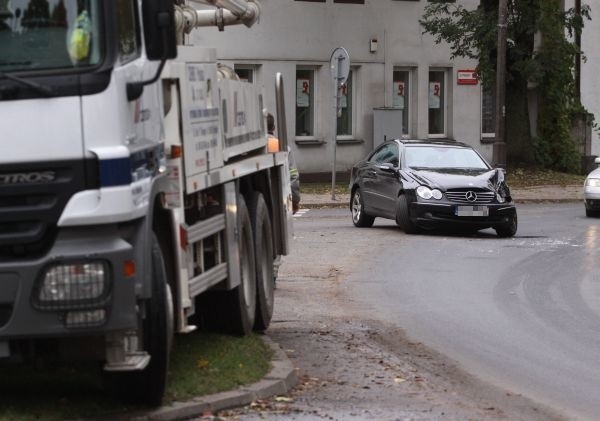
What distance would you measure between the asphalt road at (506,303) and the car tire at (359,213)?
191cm

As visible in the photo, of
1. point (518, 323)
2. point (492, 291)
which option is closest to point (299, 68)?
point (492, 291)

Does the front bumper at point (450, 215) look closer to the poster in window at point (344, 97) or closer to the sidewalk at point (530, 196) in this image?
the sidewalk at point (530, 196)

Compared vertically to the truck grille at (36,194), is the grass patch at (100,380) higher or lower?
lower

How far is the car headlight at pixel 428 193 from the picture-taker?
23359 millimetres

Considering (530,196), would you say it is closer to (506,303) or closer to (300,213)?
(300,213)

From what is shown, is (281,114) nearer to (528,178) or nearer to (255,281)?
(255,281)

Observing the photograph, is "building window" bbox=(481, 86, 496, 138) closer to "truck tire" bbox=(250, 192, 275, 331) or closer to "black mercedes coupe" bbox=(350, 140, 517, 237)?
"black mercedes coupe" bbox=(350, 140, 517, 237)

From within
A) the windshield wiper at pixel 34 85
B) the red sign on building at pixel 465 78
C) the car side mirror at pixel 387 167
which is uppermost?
the windshield wiper at pixel 34 85

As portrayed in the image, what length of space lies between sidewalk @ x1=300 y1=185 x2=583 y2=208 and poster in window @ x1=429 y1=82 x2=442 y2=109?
6465 mm

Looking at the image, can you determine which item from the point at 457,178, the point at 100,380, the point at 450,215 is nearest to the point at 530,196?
the point at 457,178

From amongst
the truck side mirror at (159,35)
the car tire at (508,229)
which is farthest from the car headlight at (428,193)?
the truck side mirror at (159,35)

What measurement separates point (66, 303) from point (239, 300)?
3708mm

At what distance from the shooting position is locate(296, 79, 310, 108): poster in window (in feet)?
136

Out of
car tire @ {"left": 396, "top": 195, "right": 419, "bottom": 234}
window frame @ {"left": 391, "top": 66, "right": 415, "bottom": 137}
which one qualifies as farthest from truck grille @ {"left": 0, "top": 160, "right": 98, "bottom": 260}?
window frame @ {"left": 391, "top": 66, "right": 415, "bottom": 137}
